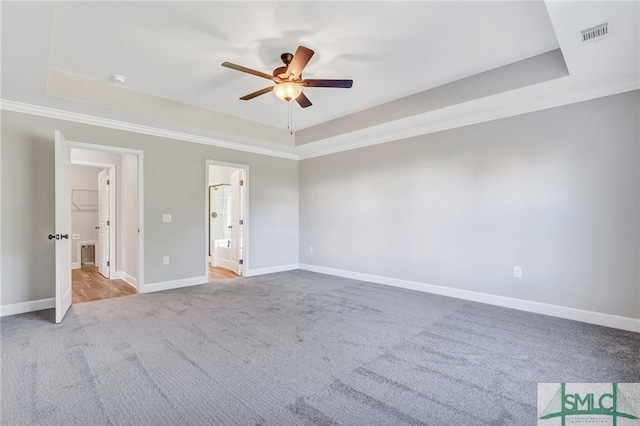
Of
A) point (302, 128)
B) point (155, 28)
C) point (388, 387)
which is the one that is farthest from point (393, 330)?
point (302, 128)

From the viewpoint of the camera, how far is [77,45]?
2.88 m

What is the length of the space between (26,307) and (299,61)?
4.37 m

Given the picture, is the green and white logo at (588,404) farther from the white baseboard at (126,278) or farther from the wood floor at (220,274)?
the white baseboard at (126,278)

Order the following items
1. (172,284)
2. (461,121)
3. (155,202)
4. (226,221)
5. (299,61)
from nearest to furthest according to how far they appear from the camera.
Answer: (299,61), (461,121), (155,202), (172,284), (226,221)

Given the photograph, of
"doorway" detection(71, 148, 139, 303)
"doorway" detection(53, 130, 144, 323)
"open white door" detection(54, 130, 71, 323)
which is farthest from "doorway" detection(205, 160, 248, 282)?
"open white door" detection(54, 130, 71, 323)

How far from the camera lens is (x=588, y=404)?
1.95 meters

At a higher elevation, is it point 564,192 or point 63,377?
point 564,192

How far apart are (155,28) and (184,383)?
2900mm

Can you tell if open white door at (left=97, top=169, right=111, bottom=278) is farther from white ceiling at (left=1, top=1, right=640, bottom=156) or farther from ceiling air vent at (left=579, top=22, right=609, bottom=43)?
ceiling air vent at (left=579, top=22, right=609, bottom=43)

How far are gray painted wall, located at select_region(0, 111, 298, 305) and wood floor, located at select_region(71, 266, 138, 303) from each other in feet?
1.67

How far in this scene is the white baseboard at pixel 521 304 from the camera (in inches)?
125

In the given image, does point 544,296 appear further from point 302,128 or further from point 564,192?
point 302,128

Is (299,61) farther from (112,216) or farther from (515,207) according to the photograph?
(112,216)

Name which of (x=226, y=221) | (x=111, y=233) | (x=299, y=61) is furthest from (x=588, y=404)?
(x=226, y=221)
